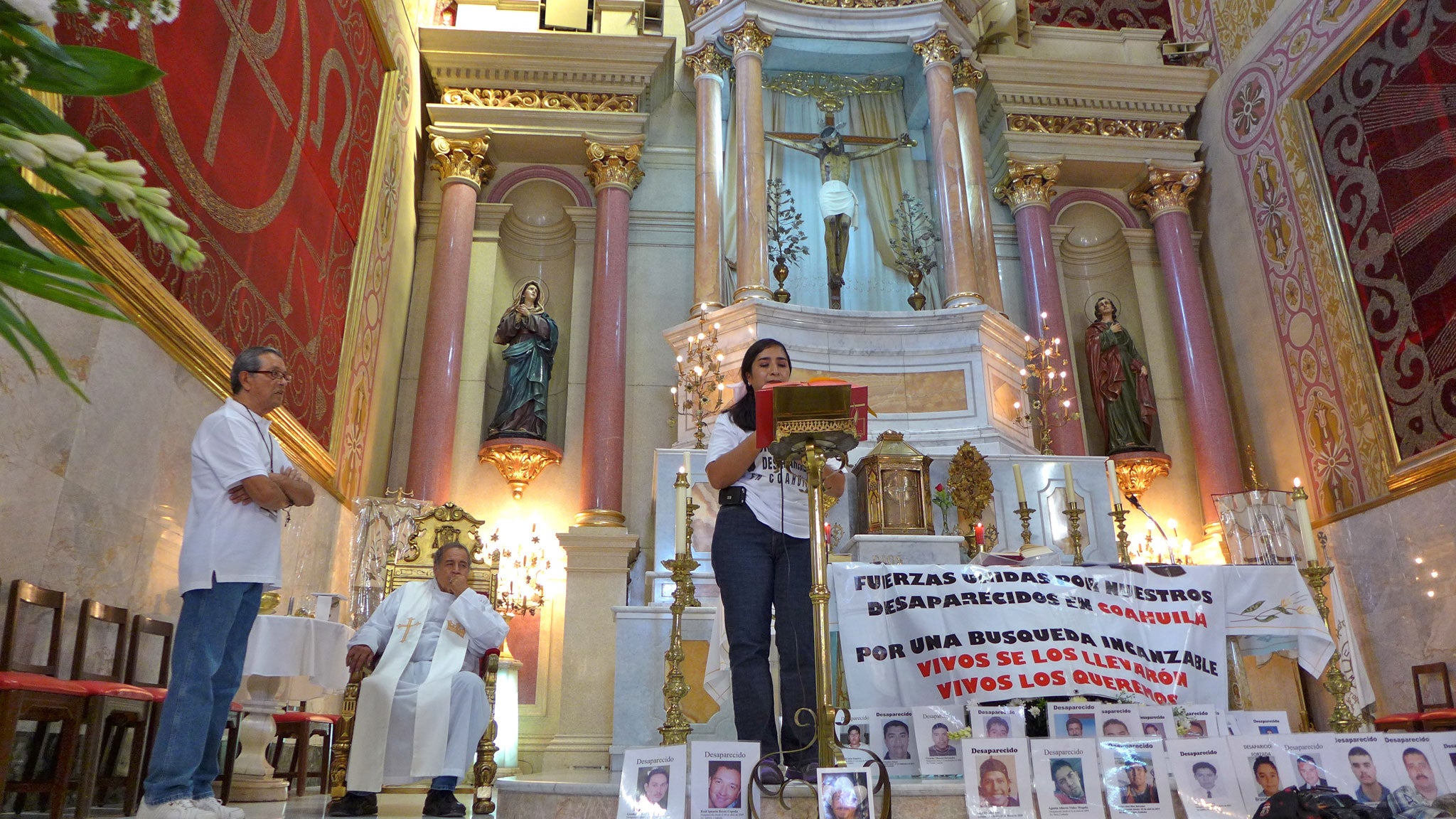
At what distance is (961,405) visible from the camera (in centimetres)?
793

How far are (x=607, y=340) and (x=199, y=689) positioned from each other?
20.3 feet

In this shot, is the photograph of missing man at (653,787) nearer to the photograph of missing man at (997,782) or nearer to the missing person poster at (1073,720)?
Answer: the photograph of missing man at (997,782)

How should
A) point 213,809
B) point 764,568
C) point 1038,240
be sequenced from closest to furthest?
point 213,809 < point 764,568 < point 1038,240

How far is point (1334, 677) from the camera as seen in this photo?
4113 mm

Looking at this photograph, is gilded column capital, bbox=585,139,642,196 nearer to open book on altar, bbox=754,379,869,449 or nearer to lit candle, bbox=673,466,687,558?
lit candle, bbox=673,466,687,558

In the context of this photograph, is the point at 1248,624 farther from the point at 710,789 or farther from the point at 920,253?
the point at 920,253

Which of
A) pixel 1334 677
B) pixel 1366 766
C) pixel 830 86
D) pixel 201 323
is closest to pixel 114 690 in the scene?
pixel 201 323

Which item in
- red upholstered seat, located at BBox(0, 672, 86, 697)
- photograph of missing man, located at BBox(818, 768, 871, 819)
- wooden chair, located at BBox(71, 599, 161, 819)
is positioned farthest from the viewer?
wooden chair, located at BBox(71, 599, 161, 819)

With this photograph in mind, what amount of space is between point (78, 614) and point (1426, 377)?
8.14m

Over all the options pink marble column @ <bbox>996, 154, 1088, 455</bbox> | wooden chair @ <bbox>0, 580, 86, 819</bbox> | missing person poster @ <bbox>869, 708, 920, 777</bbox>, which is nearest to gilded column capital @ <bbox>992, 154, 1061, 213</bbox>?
pink marble column @ <bbox>996, 154, 1088, 455</bbox>

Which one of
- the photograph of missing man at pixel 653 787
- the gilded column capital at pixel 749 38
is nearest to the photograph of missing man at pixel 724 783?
the photograph of missing man at pixel 653 787

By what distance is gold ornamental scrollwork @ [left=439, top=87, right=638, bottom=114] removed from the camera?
31.4 ft

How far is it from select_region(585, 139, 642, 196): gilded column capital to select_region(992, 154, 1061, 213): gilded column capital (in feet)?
12.1

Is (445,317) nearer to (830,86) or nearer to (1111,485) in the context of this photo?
(830,86)
